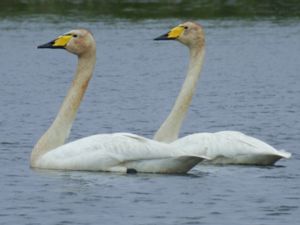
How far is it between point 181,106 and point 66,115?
1.78 meters

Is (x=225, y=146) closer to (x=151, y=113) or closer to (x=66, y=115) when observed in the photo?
(x=66, y=115)

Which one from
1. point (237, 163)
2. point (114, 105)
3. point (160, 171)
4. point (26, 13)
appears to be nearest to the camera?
point (160, 171)

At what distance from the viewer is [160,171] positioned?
16906mm

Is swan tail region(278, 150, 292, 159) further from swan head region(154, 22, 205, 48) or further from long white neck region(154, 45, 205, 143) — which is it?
swan head region(154, 22, 205, 48)

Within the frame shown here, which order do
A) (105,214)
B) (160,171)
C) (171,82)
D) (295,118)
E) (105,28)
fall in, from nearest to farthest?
(105,214), (160,171), (295,118), (171,82), (105,28)

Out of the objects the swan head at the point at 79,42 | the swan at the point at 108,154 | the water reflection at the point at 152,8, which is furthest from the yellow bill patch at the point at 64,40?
the water reflection at the point at 152,8

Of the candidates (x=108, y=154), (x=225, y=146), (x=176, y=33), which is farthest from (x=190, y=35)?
(x=108, y=154)

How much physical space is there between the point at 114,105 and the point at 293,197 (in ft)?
34.8

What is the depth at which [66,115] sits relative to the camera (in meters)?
18.0

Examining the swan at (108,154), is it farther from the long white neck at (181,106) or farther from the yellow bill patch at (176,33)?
the yellow bill patch at (176,33)

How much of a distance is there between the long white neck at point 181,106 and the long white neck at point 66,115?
1243 mm

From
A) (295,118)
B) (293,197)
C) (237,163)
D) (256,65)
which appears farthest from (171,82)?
(293,197)

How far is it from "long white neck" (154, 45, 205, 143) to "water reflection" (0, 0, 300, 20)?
3152 cm

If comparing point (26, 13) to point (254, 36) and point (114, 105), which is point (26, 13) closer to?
point (254, 36)
